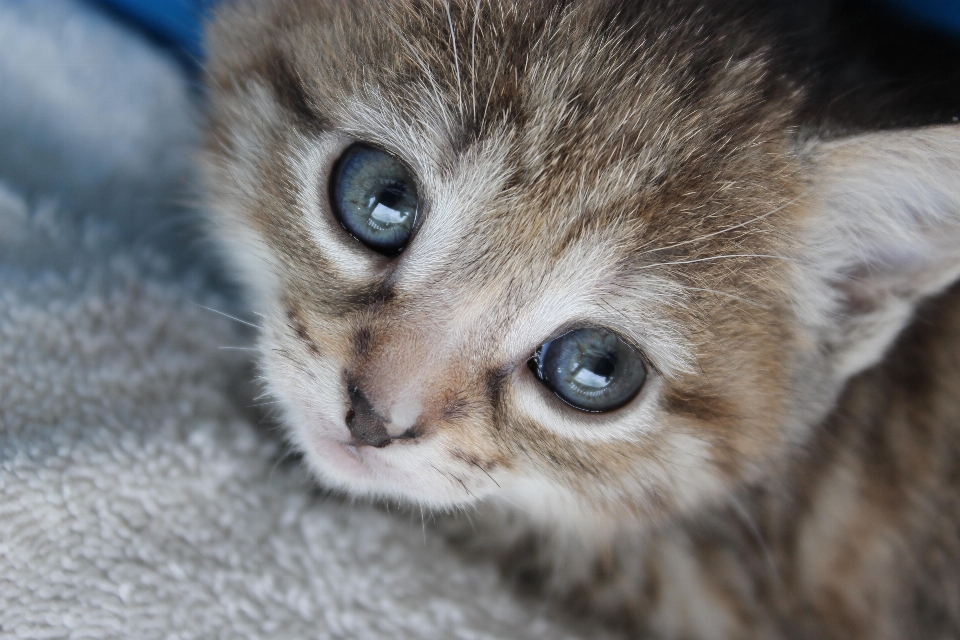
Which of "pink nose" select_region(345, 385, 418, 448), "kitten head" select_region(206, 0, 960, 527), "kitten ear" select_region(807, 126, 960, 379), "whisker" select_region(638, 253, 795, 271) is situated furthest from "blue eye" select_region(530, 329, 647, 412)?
"kitten ear" select_region(807, 126, 960, 379)

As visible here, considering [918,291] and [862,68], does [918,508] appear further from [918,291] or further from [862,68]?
[862,68]

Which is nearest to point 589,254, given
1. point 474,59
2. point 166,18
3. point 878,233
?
point 474,59

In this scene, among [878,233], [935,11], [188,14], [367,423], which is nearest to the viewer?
[367,423]

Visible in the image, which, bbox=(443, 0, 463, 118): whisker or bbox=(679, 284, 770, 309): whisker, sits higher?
bbox=(443, 0, 463, 118): whisker

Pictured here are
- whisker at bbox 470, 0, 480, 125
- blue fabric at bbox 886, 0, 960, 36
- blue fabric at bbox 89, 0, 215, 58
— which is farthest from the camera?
blue fabric at bbox 89, 0, 215, 58

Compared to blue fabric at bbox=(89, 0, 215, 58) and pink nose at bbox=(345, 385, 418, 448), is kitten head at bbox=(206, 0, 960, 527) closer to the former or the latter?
pink nose at bbox=(345, 385, 418, 448)

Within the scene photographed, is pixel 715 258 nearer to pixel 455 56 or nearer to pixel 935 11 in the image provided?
pixel 455 56

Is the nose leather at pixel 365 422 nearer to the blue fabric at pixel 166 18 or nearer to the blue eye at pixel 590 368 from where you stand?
the blue eye at pixel 590 368

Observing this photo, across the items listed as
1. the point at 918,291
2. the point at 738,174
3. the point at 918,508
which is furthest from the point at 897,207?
the point at 918,508
